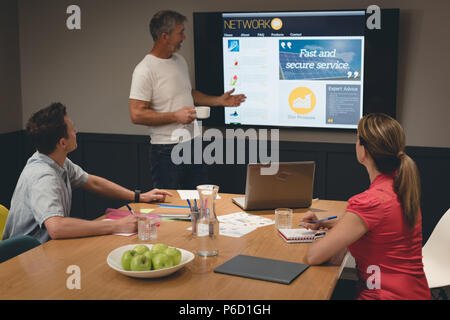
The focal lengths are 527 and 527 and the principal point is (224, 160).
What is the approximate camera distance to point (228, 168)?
4.75m

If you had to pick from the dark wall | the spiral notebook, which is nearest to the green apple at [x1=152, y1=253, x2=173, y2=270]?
the spiral notebook

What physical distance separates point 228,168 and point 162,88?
1.13 meters

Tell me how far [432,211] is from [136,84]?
2537 millimetres

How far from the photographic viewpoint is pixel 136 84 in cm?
388

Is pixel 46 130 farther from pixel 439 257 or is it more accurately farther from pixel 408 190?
pixel 439 257

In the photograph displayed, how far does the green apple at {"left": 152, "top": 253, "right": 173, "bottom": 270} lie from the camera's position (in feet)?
6.02

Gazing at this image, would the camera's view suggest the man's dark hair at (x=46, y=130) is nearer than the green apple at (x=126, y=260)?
No

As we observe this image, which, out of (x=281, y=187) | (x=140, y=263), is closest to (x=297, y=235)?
(x=281, y=187)

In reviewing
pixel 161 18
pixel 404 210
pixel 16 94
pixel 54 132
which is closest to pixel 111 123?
pixel 16 94

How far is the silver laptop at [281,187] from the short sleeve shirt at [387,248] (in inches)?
26.6

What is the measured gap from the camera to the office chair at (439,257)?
104 inches

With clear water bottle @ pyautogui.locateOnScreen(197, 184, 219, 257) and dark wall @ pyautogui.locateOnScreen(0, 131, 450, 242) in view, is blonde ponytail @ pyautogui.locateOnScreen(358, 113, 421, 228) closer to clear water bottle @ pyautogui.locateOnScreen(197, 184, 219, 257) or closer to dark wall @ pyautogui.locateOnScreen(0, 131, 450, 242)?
clear water bottle @ pyautogui.locateOnScreen(197, 184, 219, 257)

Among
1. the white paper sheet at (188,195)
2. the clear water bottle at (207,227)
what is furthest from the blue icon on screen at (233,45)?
the clear water bottle at (207,227)

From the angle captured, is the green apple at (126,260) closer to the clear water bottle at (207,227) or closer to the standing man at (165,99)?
the clear water bottle at (207,227)
